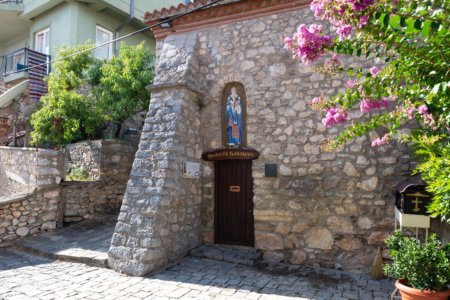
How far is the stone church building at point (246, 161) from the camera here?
5230 mm

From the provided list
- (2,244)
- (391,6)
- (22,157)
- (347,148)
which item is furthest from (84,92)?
(391,6)

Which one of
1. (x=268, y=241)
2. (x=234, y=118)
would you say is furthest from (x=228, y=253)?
(x=234, y=118)

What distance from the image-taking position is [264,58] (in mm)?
6098

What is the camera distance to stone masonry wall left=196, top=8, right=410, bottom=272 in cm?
519

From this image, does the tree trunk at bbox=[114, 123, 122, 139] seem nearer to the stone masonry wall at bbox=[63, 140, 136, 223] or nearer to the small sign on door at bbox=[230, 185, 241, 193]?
the stone masonry wall at bbox=[63, 140, 136, 223]

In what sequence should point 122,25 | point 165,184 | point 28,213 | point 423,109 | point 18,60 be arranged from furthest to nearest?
point 18,60
point 122,25
point 28,213
point 165,184
point 423,109

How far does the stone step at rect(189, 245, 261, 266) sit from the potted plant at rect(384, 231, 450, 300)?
8.66ft

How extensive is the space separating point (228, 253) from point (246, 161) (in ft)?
5.71

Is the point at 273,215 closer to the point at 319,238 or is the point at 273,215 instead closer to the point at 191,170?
the point at 319,238

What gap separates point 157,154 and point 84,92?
6.84 m

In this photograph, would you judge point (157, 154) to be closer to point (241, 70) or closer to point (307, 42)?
point (241, 70)

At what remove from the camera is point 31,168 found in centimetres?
737

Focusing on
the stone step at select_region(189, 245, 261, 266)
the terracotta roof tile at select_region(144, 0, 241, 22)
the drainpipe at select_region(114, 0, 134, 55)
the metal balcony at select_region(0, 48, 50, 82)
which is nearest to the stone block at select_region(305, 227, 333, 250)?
the stone step at select_region(189, 245, 261, 266)

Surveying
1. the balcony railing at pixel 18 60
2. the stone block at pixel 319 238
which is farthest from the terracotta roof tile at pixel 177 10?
the balcony railing at pixel 18 60
